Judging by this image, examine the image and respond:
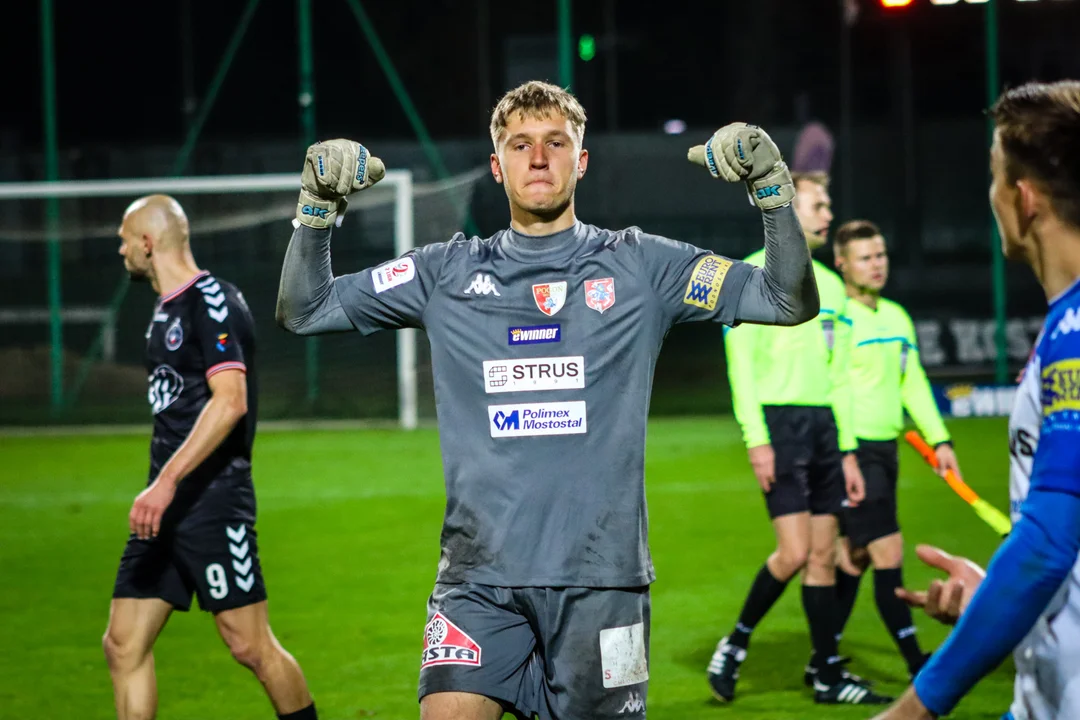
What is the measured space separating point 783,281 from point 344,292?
3.66 ft

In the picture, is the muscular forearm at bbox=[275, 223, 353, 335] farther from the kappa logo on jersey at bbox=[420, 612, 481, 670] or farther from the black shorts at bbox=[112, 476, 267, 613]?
the black shorts at bbox=[112, 476, 267, 613]

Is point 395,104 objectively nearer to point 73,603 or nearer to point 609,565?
point 73,603

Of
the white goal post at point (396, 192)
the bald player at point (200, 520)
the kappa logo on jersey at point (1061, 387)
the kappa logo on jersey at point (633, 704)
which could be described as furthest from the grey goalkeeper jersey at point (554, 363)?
the white goal post at point (396, 192)

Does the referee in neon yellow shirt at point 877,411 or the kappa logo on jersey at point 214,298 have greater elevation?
the kappa logo on jersey at point 214,298

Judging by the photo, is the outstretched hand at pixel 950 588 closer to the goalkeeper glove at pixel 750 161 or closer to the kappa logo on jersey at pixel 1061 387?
the kappa logo on jersey at pixel 1061 387

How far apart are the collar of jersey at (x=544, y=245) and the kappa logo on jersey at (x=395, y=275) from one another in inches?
9.8

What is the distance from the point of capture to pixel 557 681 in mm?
3137

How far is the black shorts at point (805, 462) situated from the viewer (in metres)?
5.88

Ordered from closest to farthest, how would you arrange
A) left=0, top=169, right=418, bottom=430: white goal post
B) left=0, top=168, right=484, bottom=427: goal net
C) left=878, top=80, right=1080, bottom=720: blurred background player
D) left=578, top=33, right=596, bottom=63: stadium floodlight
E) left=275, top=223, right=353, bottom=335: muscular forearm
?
left=878, top=80, right=1080, bottom=720: blurred background player, left=275, top=223, right=353, bottom=335: muscular forearm, left=0, top=169, right=418, bottom=430: white goal post, left=0, top=168, right=484, bottom=427: goal net, left=578, top=33, right=596, bottom=63: stadium floodlight

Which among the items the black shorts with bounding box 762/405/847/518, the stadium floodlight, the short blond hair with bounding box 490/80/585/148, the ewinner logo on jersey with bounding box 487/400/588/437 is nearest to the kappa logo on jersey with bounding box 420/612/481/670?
the ewinner logo on jersey with bounding box 487/400/588/437

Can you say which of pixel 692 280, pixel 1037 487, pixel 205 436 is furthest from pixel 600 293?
pixel 205 436

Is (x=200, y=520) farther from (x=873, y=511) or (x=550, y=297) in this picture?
(x=873, y=511)

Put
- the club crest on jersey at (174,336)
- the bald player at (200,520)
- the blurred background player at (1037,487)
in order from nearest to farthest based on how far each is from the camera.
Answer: the blurred background player at (1037,487), the bald player at (200,520), the club crest on jersey at (174,336)

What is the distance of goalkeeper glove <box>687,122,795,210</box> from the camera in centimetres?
298
